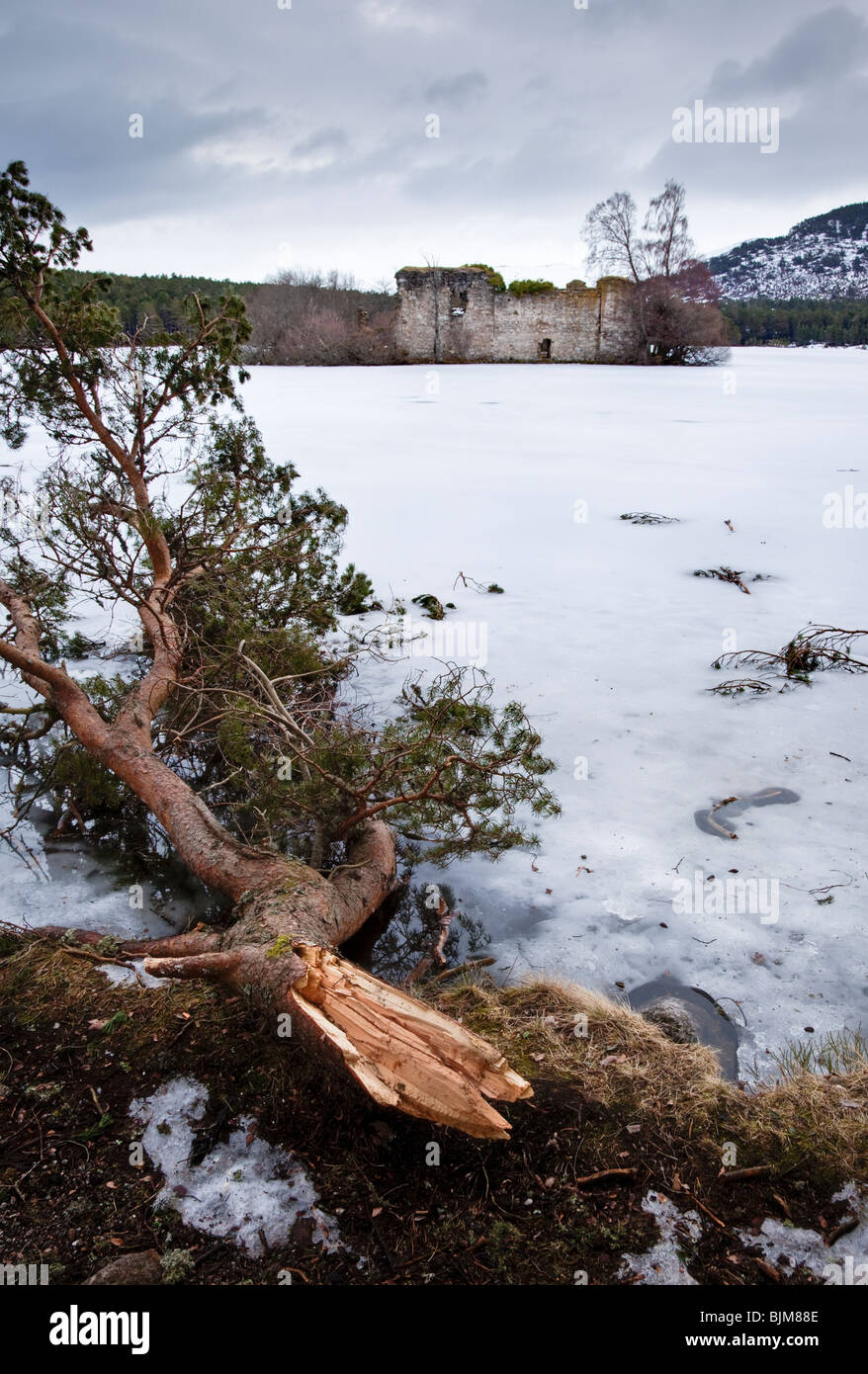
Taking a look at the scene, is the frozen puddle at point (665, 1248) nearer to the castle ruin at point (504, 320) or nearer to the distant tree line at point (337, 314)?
the distant tree line at point (337, 314)

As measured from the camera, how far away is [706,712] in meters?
5.61

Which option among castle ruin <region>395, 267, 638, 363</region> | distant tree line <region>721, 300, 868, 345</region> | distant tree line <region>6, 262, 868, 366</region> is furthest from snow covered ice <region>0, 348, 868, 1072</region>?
distant tree line <region>721, 300, 868, 345</region>

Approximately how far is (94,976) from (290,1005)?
1.14 m

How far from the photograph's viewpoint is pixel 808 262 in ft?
260

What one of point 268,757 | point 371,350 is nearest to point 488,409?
point 371,350

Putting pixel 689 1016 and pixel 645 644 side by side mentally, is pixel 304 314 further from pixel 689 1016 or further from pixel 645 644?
pixel 689 1016

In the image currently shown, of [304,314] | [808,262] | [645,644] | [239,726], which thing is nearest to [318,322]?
[304,314]

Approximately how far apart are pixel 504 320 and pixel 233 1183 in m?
27.4

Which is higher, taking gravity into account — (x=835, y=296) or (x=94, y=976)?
(x=835, y=296)

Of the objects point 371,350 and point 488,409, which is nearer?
point 488,409

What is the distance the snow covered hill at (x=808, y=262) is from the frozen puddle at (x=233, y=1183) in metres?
78.2

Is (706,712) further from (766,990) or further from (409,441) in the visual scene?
(409,441)

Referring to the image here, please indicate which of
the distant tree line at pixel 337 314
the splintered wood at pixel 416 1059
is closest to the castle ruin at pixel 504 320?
the distant tree line at pixel 337 314
